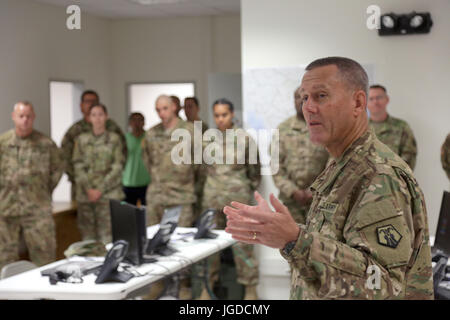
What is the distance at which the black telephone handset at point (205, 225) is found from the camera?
3348mm

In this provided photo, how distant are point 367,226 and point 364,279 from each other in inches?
3.5

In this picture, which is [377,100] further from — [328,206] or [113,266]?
[113,266]

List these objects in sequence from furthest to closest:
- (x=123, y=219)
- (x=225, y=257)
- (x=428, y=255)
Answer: (x=225, y=257) → (x=123, y=219) → (x=428, y=255)

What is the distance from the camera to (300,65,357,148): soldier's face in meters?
1.07

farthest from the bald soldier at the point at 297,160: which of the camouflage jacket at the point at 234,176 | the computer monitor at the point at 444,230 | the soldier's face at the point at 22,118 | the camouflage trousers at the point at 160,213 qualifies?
the soldier's face at the point at 22,118

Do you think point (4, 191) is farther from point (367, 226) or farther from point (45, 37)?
point (367, 226)

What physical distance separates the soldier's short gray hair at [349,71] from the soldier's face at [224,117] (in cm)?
172

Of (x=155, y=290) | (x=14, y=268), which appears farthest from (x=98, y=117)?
(x=155, y=290)

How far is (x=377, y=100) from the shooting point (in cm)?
198

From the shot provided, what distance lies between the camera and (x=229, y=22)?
6797 mm

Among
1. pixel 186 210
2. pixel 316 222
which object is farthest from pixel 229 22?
pixel 316 222

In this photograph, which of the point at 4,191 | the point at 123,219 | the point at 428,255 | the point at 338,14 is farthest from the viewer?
the point at 4,191

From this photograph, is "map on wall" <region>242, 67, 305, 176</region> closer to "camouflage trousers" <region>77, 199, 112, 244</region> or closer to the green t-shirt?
"camouflage trousers" <region>77, 199, 112, 244</region>

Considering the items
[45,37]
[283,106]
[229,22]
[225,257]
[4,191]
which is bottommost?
[225,257]
